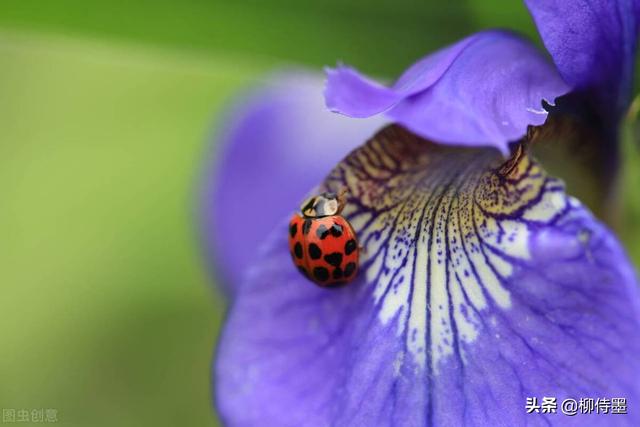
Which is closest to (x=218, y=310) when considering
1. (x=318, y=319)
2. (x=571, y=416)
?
(x=318, y=319)

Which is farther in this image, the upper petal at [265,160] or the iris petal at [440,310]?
the upper petal at [265,160]

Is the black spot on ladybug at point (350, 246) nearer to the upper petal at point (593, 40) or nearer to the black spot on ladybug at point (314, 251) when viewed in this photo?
the black spot on ladybug at point (314, 251)

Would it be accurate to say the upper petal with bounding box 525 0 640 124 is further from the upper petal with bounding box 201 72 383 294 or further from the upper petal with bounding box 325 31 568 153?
the upper petal with bounding box 201 72 383 294

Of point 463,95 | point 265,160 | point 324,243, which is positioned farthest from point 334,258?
point 265,160

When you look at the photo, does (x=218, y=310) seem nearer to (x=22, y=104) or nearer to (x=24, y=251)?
(x=24, y=251)

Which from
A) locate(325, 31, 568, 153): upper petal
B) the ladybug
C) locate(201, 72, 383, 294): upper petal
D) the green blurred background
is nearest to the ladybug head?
the ladybug

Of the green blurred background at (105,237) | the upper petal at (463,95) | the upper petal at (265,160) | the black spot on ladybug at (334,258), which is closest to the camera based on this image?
the upper petal at (463,95)

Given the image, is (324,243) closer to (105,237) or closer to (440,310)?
Result: (440,310)

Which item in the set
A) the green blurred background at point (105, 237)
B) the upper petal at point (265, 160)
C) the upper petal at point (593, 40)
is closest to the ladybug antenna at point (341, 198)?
the upper petal at point (593, 40)
